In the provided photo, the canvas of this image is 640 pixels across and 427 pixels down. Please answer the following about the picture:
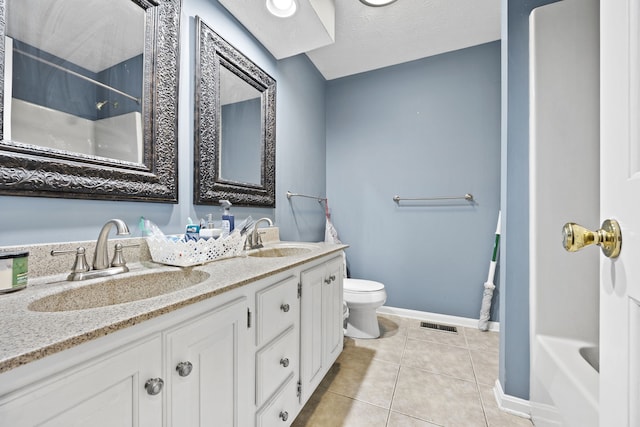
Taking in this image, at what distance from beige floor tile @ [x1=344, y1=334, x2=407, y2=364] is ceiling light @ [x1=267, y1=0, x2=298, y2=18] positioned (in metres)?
2.20

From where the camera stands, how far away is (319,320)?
4.36 ft

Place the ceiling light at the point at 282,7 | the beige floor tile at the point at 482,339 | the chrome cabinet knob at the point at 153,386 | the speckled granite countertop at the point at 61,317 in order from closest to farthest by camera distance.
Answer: the speckled granite countertop at the point at 61,317, the chrome cabinet knob at the point at 153,386, the ceiling light at the point at 282,7, the beige floor tile at the point at 482,339

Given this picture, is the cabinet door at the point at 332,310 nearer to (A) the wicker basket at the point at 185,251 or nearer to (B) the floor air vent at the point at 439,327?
(A) the wicker basket at the point at 185,251

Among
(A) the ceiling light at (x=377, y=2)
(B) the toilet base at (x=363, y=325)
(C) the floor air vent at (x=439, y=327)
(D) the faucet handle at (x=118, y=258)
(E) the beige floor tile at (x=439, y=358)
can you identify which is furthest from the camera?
(C) the floor air vent at (x=439, y=327)

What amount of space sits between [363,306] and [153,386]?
5.28 feet

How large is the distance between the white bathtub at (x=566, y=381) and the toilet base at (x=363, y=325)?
1.02m

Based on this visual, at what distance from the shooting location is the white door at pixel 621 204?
41 cm

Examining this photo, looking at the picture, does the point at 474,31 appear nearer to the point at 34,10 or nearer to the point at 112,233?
the point at 34,10

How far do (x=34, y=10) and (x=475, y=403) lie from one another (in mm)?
2391

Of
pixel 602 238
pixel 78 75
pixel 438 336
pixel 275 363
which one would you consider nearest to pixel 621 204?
pixel 602 238

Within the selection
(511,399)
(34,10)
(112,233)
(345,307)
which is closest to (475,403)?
(511,399)

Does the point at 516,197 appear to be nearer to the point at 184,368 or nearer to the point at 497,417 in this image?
the point at 497,417

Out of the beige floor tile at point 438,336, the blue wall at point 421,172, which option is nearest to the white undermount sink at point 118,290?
the beige floor tile at point 438,336

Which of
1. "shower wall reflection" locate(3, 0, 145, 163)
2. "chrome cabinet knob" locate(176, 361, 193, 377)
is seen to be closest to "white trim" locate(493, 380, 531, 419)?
"chrome cabinet knob" locate(176, 361, 193, 377)
